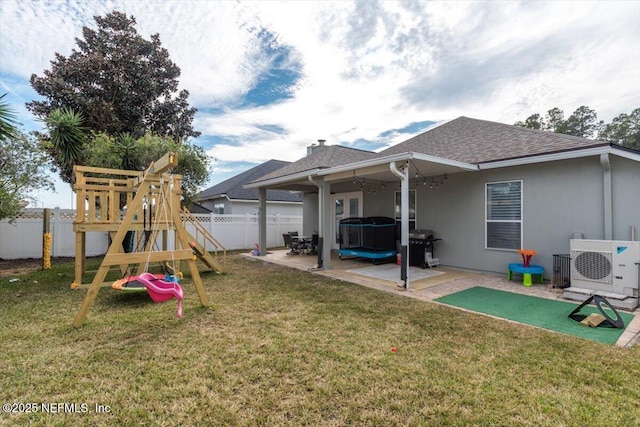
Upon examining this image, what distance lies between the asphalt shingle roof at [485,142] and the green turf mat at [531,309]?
3139mm

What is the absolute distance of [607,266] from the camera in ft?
16.4

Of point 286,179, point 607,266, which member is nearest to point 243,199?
point 286,179

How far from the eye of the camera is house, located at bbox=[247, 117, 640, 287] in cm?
566

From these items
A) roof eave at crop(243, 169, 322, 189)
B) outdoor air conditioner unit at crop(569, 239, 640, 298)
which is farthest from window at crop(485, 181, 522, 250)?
roof eave at crop(243, 169, 322, 189)

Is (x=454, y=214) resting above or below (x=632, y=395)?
above

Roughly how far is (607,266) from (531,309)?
5.41 ft

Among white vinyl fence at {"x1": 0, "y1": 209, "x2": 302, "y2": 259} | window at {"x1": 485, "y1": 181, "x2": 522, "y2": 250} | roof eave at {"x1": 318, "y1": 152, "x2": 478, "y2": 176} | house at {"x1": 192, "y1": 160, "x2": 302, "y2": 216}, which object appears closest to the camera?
roof eave at {"x1": 318, "y1": 152, "x2": 478, "y2": 176}

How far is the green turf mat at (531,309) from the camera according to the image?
3.83m

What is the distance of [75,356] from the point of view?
312cm

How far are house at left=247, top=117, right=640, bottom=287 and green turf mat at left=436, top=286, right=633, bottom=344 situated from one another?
1.28m

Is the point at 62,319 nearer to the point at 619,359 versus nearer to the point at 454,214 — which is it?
the point at 619,359

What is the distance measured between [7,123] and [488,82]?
42.3 ft

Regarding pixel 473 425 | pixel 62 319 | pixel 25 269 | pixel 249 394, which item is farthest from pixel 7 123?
pixel 473 425

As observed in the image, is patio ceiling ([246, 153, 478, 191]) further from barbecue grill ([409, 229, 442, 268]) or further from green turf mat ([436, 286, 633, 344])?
green turf mat ([436, 286, 633, 344])
